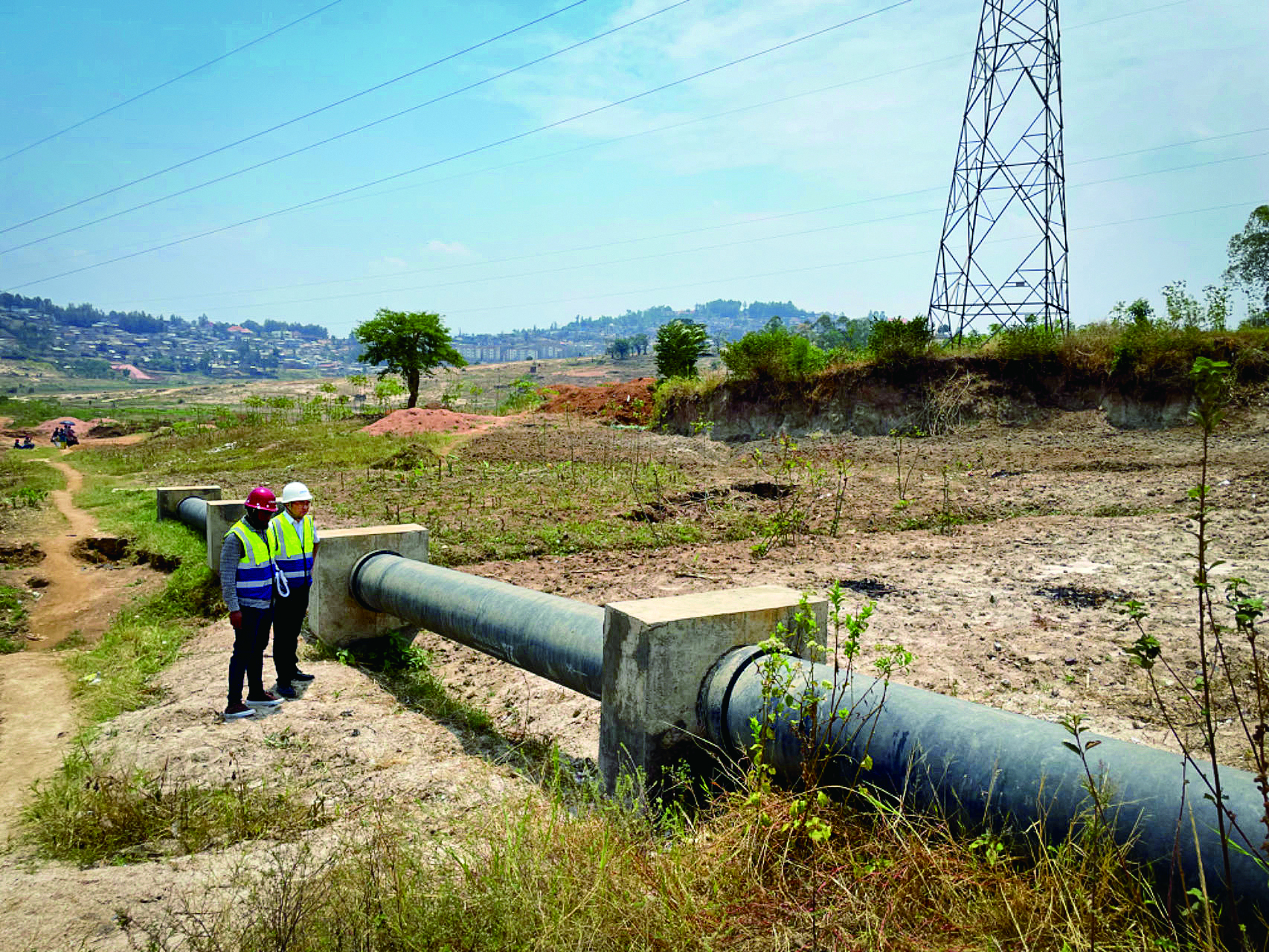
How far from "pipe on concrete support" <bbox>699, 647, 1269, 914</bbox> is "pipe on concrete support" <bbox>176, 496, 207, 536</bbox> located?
12091mm

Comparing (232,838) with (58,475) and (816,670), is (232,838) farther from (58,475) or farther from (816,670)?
(58,475)

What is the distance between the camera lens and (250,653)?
6.05 metres

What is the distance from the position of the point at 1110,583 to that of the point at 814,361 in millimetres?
18570

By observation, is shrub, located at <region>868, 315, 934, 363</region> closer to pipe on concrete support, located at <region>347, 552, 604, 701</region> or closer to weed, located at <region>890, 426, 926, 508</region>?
weed, located at <region>890, 426, 926, 508</region>

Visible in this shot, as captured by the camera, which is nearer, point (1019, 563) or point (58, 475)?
point (1019, 563)

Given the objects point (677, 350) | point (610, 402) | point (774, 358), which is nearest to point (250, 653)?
point (774, 358)

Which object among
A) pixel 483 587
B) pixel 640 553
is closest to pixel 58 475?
pixel 640 553

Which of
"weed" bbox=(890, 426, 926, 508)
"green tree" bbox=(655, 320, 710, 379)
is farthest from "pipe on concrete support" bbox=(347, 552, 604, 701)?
"green tree" bbox=(655, 320, 710, 379)

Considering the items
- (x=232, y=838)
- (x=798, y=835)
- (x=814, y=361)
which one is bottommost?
(x=232, y=838)

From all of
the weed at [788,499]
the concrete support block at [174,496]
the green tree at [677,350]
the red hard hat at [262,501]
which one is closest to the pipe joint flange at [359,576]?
the red hard hat at [262,501]

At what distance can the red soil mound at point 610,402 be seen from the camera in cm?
3350

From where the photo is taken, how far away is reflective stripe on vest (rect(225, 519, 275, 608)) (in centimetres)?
611

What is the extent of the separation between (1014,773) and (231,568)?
538 cm

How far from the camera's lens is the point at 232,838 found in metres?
4.00
